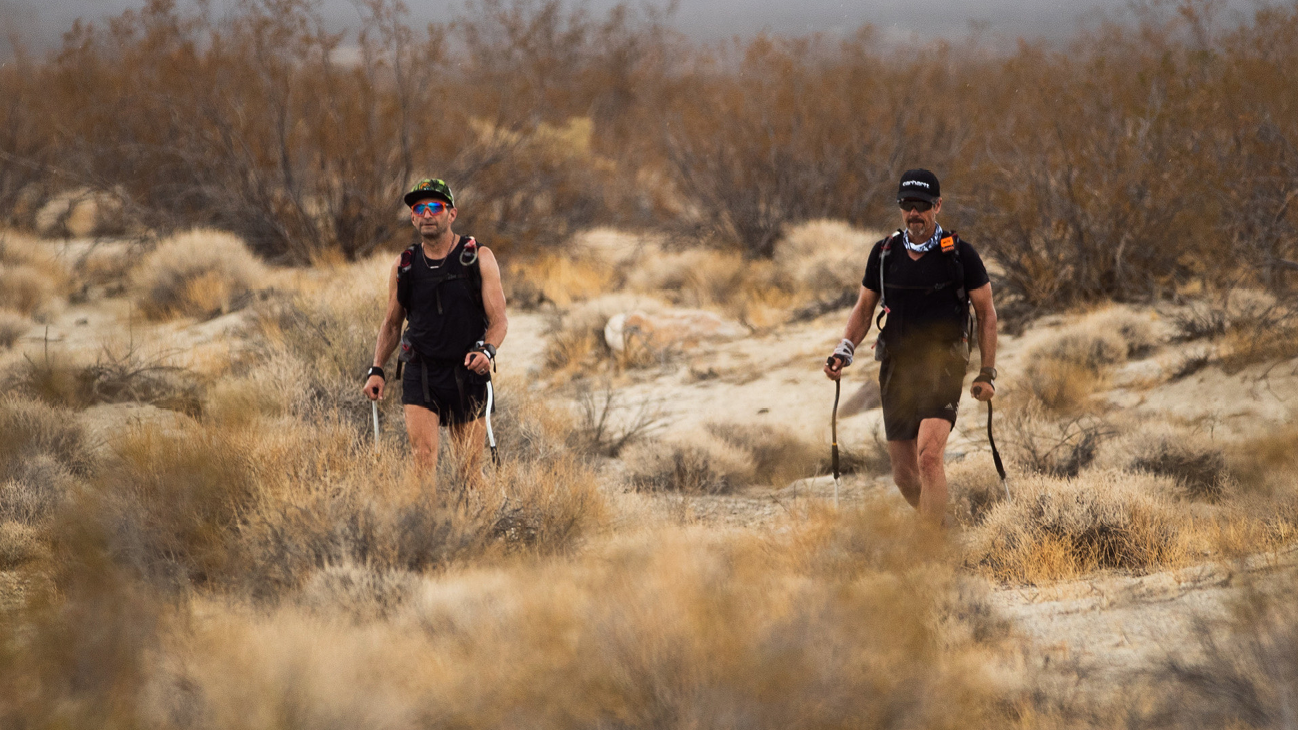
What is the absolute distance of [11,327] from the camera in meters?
11.3

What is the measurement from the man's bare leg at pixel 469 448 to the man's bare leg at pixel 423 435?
131 millimetres

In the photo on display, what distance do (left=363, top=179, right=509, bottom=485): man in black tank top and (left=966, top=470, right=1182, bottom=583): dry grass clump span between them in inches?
107

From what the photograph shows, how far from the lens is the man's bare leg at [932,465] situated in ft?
16.8

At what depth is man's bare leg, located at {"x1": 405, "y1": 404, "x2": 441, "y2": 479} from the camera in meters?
5.40

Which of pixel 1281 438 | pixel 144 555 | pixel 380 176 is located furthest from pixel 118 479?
pixel 380 176

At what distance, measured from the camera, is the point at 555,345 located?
40.1 feet

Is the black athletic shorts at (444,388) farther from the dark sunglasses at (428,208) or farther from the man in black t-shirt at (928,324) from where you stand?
the man in black t-shirt at (928,324)

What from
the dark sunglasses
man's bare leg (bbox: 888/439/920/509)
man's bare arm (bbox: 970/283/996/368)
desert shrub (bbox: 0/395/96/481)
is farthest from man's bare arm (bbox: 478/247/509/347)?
desert shrub (bbox: 0/395/96/481)

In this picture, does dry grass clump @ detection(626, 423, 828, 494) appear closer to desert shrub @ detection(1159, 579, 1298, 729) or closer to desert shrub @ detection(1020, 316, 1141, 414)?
desert shrub @ detection(1020, 316, 1141, 414)

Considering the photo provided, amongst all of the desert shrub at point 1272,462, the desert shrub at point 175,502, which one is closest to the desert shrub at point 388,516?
the desert shrub at point 175,502

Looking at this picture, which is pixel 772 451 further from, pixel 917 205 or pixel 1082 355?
pixel 917 205

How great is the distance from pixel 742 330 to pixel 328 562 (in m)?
8.84

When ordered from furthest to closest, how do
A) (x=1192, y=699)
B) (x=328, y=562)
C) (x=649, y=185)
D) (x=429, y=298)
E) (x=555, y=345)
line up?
(x=649, y=185)
(x=555, y=345)
(x=429, y=298)
(x=328, y=562)
(x=1192, y=699)

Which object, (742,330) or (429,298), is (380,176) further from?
(429,298)
